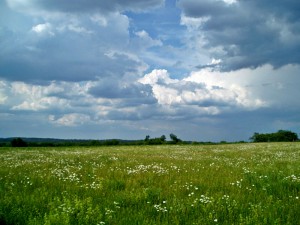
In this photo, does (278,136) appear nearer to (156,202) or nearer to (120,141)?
(120,141)

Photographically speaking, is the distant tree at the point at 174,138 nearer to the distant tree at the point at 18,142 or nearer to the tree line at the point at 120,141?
the tree line at the point at 120,141

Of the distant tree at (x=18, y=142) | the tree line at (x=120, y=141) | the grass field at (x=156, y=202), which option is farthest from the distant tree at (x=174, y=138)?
the grass field at (x=156, y=202)

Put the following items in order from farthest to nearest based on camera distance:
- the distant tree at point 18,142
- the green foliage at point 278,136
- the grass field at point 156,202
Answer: the green foliage at point 278,136, the distant tree at point 18,142, the grass field at point 156,202

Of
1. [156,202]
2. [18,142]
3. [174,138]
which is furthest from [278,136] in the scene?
[156,202]

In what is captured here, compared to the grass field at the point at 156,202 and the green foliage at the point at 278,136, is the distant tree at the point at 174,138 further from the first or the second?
the grass field at the point at 156,202

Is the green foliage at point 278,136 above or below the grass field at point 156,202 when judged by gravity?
above

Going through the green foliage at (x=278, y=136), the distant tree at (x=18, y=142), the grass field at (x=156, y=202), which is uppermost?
the green foliage at (x=278, y=136)

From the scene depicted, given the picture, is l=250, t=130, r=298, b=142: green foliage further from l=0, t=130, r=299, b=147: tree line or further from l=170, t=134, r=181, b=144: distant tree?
l=170, t=134, r=181, b=144: distant tree

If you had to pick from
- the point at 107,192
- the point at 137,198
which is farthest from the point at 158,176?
the point at 137,198

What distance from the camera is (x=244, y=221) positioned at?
23.6ft

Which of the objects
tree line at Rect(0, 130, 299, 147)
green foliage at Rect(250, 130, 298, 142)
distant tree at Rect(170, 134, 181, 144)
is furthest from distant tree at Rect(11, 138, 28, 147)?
green foliage at Rect(250, 130, 298, 142)

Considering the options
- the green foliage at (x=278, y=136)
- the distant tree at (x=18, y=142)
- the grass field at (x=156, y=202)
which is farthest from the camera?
the green foliage at (x=278, y=136)

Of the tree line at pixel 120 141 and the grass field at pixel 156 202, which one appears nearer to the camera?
the grass field at pixel 156 202

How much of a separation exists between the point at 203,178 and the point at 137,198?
14.4 ft
